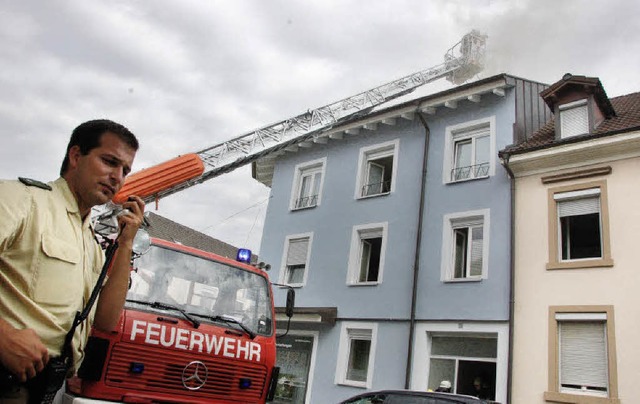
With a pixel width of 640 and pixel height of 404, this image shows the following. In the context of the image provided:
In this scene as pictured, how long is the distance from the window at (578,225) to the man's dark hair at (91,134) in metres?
11.9

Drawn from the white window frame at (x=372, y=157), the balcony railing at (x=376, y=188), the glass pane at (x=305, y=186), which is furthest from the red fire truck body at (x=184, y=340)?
the glass pane at (x=305, y=186)

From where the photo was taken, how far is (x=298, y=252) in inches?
742

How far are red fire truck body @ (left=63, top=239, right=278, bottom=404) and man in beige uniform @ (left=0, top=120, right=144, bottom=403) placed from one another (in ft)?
7.26

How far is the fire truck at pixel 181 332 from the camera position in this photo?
478 cm

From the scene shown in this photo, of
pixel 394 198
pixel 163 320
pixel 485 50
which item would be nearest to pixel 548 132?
pixel 394 198

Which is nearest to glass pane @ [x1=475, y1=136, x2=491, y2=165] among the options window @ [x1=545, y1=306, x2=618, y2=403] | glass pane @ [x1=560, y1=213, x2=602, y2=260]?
glass pane @ [x1=560, y1=213, x2=602, y2=260]

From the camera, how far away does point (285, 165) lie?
2116 centimetres

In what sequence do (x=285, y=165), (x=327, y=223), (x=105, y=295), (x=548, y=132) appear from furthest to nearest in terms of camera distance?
(x=285, y=165), (x=327, y=223), (x=548, y=132), (x=105, y=295)

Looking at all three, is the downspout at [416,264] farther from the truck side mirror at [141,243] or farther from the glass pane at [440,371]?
the truck side mirror at [141,243]

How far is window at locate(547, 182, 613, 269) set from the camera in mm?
12430

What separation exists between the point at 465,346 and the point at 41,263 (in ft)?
42.8

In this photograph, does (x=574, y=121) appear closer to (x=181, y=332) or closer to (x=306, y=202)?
(x=306, y=202)

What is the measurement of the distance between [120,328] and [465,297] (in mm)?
10641

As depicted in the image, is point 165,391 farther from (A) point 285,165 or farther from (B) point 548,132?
(A) point 285,165
